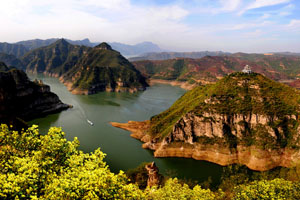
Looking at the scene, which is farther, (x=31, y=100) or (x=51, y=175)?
(x=31, y=100)

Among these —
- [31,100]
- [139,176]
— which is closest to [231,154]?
[139,176]

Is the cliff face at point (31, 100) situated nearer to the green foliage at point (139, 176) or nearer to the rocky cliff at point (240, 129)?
the rocky cliff at point (240, 129)

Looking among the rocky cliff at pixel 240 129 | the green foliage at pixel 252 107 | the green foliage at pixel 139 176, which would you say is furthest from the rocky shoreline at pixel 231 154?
the green foliage at pixel 139 176

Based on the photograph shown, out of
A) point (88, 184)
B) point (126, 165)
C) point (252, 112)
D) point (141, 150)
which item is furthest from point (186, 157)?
point (88, 184)

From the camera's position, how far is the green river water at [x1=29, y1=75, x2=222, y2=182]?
236ft

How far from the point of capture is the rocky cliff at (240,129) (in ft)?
237

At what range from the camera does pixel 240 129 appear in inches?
3132

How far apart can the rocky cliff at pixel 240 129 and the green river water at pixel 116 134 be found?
5206 mm

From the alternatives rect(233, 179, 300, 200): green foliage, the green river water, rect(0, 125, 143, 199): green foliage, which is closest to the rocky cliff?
the green river water

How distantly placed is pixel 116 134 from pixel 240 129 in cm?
6115

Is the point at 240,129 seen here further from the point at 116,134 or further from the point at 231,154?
the point at 116,134

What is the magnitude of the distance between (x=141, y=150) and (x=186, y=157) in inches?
796

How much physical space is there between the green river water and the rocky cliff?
17.1 feet

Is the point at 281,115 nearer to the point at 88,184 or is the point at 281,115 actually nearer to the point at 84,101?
the point at 88,184
